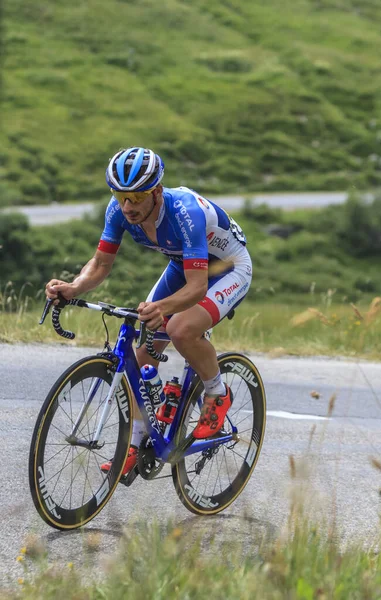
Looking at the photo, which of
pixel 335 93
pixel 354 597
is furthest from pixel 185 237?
pixel 335 93

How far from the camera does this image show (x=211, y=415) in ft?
18.2

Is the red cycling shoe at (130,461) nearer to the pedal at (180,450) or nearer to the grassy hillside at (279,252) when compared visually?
the pedal at (180,450)

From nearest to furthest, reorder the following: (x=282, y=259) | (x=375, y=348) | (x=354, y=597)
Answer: (x=354, y=597), (x=375, y=348), (x=282, y=259)

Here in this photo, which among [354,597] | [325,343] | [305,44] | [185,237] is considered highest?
[185,237]

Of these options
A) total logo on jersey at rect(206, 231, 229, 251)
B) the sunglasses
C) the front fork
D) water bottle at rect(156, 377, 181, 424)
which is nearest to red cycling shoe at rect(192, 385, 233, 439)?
water bottle at rect(156, 377, 181, 424)

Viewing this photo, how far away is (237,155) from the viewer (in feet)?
168

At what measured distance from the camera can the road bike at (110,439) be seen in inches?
188

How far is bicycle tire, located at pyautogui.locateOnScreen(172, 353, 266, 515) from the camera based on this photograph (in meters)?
5.54

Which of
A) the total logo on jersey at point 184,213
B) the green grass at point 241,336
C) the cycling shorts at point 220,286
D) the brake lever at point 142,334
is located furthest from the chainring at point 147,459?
the green grass at point 241,336

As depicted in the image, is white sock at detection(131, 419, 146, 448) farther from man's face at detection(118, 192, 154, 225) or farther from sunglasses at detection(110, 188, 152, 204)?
sunglasses at detection(110, 188, 152, 204)

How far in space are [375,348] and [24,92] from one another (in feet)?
142

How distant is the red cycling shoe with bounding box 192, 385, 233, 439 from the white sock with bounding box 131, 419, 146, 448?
1.17 ft

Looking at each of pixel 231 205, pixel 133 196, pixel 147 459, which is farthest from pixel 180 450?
pixel 231 205

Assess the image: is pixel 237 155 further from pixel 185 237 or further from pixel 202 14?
pixel 185 237
